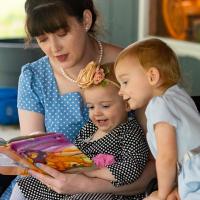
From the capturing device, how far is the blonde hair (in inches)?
64.7

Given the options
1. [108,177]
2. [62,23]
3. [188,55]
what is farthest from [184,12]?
[108,177]

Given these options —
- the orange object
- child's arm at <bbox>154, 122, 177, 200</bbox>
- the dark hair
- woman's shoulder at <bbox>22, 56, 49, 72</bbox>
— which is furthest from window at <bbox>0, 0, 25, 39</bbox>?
child's arm at <bbox>154, 122, 177, 200</bbox>

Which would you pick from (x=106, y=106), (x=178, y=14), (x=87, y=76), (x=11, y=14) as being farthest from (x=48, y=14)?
(x=11, y=14)

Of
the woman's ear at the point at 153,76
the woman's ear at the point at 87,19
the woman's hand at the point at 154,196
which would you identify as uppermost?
the woman's ear at the point at 87,19

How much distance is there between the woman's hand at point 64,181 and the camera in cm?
179

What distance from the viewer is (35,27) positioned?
6.29 feet

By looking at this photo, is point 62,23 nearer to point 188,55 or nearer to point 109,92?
point 109,92

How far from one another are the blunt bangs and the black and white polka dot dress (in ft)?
1.21

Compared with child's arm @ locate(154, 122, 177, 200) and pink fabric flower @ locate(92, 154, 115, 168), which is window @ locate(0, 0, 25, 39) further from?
child's arm @ locate(154, 122, 177, 200)

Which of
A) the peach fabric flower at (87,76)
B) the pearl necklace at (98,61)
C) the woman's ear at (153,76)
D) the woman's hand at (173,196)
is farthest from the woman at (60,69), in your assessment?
the woman's ear at (153,76)

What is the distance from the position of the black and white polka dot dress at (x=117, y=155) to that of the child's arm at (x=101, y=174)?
0.05 ft

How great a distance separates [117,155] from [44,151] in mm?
261

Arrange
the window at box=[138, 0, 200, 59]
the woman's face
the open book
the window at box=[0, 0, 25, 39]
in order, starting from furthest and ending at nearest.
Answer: the window at box=[0, 0, 25, 39], the window at box=[138, 0, 200, 59], the woman's face, the open book

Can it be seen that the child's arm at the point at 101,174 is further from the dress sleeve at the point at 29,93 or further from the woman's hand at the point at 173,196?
the dress sleeve at the point at 29,93
